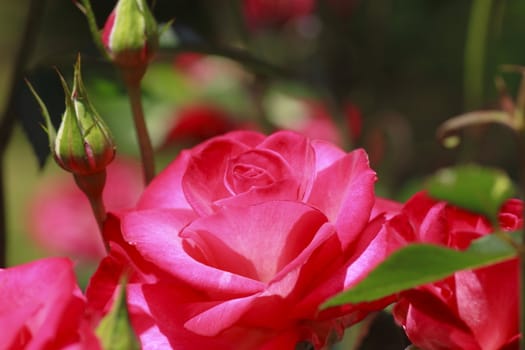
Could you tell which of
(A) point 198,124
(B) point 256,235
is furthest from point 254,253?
(A) point 198,124

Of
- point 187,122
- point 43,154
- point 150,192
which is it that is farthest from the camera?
→ point 187,122

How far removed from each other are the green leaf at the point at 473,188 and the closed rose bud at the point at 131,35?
24 cm

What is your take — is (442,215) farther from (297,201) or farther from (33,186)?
(33,186)

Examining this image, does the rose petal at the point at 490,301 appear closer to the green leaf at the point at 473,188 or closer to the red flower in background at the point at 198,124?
the green leaf at the point at 473,188

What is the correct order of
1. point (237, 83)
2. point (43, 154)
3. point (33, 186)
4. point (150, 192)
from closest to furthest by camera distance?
point (150, 192), point (43, 154), point (237, 83), point (33, 186)

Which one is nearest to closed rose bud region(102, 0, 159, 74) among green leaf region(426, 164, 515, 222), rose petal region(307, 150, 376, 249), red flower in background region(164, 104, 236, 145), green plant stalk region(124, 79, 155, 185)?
green plant stalk region(124, 79, 155, 185)

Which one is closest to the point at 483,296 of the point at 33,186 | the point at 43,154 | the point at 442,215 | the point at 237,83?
the point at 442,215

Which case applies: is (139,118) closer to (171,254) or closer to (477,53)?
(171,254)

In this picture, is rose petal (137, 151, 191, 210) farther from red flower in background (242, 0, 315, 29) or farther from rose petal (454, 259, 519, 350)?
red flower in background (242, 0, 315, 29)

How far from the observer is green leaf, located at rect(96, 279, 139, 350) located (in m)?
0.34

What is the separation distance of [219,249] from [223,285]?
24 mm

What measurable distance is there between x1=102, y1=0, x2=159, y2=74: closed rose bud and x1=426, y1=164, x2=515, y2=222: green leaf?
235 mm

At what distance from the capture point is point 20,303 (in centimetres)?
40

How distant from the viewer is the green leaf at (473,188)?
1.04 feet
